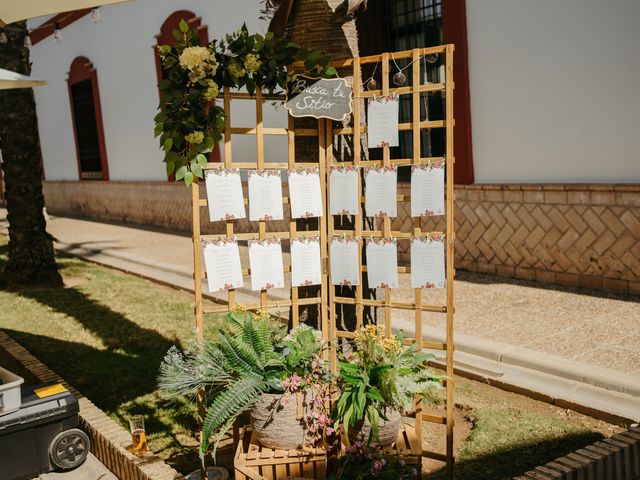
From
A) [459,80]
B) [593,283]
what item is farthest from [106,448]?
[459,80]

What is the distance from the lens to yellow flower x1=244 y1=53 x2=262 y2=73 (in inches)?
139

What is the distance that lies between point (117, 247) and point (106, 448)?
8.81 metres

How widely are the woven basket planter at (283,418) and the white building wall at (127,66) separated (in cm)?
892

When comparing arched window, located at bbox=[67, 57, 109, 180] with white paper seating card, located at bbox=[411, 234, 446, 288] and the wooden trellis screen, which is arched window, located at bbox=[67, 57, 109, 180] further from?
white paper seating card, located at bbox=[411, 234, 446, 288]

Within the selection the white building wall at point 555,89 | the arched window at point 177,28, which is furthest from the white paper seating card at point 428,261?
the arched window at point 177,28

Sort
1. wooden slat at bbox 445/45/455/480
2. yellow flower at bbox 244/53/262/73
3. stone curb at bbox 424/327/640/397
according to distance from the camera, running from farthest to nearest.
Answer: stone curb at bbox 424/327/640/397, yellow flower at bbox 244/53/262/73, wooden slat at bbox 445/45/455/480

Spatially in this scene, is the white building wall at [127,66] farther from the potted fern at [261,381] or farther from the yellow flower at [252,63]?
the potted fern at [261,381]

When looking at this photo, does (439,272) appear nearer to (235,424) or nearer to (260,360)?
(260,360)

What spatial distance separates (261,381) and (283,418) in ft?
0.70

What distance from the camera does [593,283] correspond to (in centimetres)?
712

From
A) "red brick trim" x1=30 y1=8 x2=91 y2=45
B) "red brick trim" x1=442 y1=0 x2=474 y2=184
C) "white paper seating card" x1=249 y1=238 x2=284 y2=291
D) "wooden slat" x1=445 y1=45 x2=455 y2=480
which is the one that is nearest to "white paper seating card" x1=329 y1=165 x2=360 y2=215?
"white paper seating card" x1=249 y1=238 x2=284 y2=291

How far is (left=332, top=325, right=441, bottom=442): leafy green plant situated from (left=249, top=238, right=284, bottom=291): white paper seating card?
634 mm

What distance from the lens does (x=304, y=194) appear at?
12.3 feet

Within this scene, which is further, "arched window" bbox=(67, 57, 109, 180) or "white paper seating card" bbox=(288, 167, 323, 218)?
"arched window" bbox=(67, 57, 109, 180)
